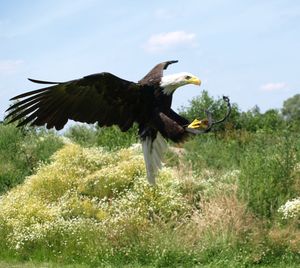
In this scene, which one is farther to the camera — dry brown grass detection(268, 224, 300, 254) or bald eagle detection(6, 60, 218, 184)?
dry brown grass detection(268, 224, 300, 254)

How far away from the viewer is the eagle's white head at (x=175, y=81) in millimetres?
5320

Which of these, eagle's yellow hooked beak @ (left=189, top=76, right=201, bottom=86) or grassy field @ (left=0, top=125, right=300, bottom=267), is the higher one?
eagle's yellow hooked beak @ (left=189, top=76, right=201, bottom=86)

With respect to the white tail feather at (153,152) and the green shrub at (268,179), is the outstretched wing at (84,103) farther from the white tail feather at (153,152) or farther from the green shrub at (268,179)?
the green shrub at (268,179)

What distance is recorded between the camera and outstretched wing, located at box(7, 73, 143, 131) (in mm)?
5961

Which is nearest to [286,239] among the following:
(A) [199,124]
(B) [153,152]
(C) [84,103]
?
(B) [153,152]

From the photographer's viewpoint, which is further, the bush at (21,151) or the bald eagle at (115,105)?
the bush at (21,151)

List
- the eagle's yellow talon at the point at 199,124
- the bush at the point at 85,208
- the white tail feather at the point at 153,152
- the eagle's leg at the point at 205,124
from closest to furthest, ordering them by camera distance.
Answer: the eagle's leg at the point at 205,124 → the eagle's yellow talon at the point at 199,124 → the white tail feather at the point at 153,152 → the bush at the point at 85,208

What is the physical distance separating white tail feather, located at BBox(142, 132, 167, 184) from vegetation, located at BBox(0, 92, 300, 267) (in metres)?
2.90

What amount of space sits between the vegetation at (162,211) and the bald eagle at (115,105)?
128 inches

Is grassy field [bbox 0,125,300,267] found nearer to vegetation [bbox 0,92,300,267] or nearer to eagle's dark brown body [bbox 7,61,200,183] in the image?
vegetation [bbox 0,92,300,267]

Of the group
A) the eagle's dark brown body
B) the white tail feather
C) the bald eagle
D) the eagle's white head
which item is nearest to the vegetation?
the white tail feather

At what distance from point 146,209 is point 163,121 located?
4949 mm

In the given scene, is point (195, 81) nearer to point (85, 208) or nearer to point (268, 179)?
point (268, 179)

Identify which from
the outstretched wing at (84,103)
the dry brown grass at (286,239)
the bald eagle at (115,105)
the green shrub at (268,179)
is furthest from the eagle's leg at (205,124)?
the green shrub at (268,179)
